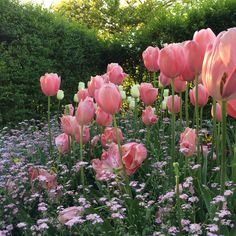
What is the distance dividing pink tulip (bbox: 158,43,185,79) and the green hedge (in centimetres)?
466

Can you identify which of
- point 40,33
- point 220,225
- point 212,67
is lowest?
point 220,225

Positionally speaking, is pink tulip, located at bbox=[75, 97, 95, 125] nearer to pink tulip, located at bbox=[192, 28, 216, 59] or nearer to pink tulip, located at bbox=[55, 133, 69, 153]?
pink tulip, located at bbox=[55, 133, 69, 153]

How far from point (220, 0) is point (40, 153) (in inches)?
174

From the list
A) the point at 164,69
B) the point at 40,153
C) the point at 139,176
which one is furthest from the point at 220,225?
the point at 40,153

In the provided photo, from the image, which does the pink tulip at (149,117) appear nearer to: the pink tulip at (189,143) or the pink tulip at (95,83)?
the pink tulip at (95,83)

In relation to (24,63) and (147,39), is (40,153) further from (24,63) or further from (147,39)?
(147,39)

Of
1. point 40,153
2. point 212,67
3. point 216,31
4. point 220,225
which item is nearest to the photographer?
point 212,67

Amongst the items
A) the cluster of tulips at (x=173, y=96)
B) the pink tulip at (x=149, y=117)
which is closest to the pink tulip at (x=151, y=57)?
the cluster of tulips at (x=173, y=96)

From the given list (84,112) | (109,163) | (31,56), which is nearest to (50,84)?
(84,112)

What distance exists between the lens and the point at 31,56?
678cm

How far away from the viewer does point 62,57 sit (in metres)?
7.53

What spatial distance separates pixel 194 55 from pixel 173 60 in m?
0.10

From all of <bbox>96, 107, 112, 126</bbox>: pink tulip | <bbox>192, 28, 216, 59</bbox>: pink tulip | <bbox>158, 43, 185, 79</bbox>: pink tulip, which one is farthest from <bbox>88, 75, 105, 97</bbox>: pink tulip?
<bbox>192, 28, 216, 59</bbox>: pink tulip

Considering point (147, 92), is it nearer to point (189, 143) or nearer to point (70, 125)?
point (70, 125)
